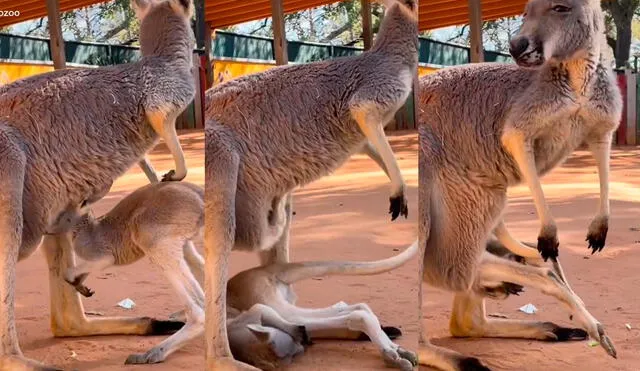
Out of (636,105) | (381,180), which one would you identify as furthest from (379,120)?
(636,105)

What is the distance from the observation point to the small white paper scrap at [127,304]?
237cm

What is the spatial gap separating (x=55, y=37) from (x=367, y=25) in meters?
0.86

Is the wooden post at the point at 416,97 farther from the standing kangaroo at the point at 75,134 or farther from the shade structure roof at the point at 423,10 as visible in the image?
the standing kangaroo at the point at 75,134

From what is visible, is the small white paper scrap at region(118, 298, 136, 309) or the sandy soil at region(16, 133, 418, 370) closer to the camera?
the sandy soil at region(16, 133, 418, 370)

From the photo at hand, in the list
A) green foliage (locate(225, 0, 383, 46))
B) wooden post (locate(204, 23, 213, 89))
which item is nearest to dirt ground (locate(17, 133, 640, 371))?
wooden post (locate(204, 23, 213, 89))

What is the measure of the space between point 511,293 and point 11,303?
1.40 m

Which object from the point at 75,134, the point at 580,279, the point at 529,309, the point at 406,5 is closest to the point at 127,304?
the point at 75,134

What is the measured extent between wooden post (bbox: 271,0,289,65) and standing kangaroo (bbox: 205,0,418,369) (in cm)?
3

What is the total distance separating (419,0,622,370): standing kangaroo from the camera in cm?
228

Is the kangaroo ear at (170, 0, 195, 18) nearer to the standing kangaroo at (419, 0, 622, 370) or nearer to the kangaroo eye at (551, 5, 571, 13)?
the standing kangaroo at (419, 0, 622, 370)

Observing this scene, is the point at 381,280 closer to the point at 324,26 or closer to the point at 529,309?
the point at 324,26

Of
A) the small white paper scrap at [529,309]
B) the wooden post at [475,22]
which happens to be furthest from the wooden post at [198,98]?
the small white paper scrap at [529,309]

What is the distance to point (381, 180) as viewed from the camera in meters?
2.04

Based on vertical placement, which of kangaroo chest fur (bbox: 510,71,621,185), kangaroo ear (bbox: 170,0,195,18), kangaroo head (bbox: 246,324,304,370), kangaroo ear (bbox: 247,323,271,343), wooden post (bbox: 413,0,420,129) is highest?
kangaroo ear (bbox: 170,0,195,18)
